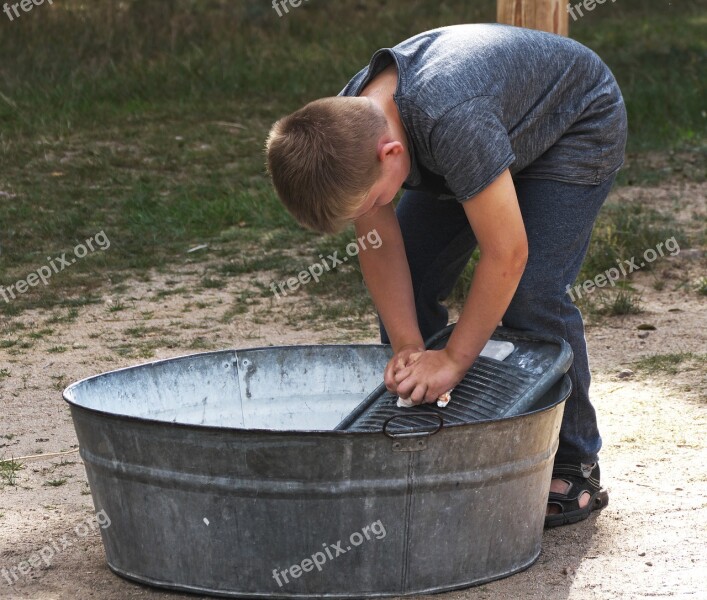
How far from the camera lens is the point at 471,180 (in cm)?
223

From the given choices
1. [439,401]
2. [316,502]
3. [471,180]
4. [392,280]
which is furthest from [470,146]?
[316,502]

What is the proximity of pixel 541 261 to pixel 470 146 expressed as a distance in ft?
1.66

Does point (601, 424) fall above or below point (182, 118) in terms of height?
below

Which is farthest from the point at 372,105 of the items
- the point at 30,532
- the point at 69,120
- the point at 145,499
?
the point at 69,120

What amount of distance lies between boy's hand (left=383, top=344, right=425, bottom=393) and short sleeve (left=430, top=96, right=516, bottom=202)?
432 millimetres

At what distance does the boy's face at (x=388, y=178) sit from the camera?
2.21 metres

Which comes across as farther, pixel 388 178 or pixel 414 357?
pixel 414 357

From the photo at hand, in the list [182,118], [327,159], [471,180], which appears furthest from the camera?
[182,118]

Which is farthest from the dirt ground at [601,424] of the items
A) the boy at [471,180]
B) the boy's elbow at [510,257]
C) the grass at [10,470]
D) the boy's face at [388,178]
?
the boy's face at [388,178]

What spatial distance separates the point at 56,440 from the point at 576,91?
191 centimetres

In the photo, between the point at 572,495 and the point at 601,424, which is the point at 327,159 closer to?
the point at 572,495

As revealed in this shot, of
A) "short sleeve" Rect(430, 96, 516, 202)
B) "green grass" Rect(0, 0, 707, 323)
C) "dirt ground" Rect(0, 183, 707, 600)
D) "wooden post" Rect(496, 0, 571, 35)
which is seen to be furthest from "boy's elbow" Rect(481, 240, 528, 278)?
"green grass" Rect(0, 0, 707, 323)

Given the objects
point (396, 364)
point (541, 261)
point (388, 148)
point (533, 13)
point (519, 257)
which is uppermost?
point (388, 148)

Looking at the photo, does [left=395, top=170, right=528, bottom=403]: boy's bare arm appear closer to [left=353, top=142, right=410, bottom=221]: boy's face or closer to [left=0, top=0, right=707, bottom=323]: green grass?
[left=353, top=142, right=410, bottom=221]: boy's face
